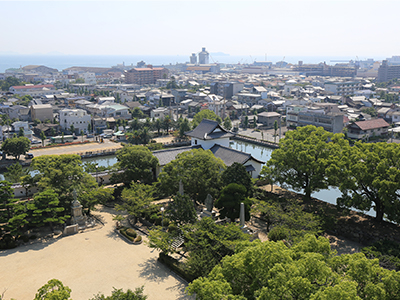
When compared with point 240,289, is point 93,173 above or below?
below

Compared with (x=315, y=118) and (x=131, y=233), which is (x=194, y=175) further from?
(x=315, y=118)

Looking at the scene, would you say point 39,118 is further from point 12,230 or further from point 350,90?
point 350,90

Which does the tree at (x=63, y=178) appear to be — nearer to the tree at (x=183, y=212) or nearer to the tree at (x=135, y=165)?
the tree at (x=135, y=165)

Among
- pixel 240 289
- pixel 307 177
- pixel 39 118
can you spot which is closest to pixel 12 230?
pixel 240 289

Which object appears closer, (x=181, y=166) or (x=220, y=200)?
(x=220, y=200)

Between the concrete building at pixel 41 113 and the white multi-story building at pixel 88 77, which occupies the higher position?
the white multi-story building at pixel 88 77

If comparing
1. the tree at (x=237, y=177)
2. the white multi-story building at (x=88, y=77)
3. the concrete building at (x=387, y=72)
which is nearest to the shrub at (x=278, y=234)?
the tree at (x=237, y=177)

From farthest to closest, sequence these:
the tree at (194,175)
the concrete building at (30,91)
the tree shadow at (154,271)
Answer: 1. the concrete building at (30,91)
2. the tree at (194,175)
3. the tree shadow at (154,271)

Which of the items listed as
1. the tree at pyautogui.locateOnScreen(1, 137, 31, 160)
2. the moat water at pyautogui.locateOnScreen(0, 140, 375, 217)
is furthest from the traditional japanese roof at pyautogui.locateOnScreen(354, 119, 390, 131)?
the tree at pyautogui.locateOnScreen(1, 137, 31, 160)
